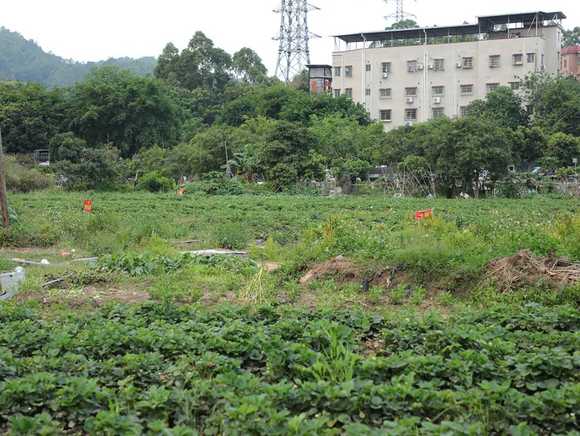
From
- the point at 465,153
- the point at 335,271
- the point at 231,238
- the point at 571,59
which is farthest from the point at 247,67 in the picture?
the point at 335,271

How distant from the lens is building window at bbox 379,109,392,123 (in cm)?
5141

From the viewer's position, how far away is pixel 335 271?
34.3 feet

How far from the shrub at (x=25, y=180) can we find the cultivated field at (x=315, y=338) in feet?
65.8

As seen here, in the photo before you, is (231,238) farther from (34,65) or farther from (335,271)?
(34,65)

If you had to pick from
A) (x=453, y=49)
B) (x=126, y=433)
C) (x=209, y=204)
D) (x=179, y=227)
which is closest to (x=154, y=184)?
(x=209, y=204)

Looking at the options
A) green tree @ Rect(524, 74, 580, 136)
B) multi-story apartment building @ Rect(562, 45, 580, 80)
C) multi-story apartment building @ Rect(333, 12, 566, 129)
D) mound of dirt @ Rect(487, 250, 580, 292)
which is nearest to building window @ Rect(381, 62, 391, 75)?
multi-story apartment building @ Rect(333, 12, 566, 129)

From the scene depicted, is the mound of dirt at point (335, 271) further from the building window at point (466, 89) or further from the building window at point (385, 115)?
the building window at point (385, 115)

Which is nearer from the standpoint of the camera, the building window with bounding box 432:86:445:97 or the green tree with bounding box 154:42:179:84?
the building window with bounding box 432:86:445:97

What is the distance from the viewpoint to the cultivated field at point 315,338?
4965 mm

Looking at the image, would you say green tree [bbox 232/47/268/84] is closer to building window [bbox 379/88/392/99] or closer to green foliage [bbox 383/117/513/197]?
building window [bbox 379/88/392/99]

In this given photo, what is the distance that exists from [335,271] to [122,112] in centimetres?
3800

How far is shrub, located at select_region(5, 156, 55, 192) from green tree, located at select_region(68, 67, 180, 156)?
43.3ft

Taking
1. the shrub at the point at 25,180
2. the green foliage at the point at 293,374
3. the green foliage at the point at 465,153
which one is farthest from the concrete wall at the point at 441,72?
the green foliage at the point at 293,374

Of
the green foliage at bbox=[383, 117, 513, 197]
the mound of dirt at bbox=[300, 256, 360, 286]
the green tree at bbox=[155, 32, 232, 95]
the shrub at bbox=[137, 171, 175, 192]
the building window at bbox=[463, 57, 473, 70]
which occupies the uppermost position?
the green tree at bbox=[155, 32, 232, 95]
